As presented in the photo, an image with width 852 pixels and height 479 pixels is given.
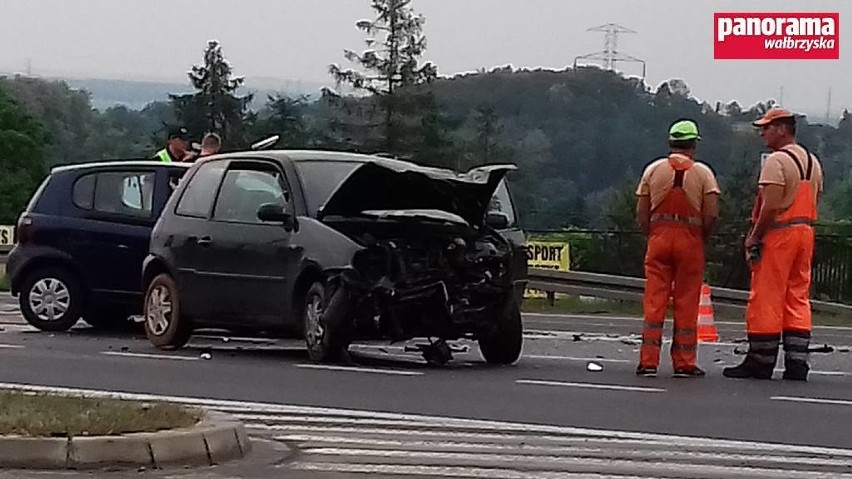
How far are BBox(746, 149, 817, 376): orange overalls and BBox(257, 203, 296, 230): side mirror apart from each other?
3357 millimetres

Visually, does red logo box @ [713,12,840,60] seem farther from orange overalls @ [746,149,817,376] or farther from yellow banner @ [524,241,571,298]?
orange overalls @ [746,149,817,376]

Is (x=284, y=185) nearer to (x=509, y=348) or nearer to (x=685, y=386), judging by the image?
(x=509, y=348)

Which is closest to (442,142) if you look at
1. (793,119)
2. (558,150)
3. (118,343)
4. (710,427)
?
(558,150)

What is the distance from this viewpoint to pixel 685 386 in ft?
37.5

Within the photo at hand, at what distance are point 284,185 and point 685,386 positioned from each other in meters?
3.54

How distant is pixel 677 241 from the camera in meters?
12.0

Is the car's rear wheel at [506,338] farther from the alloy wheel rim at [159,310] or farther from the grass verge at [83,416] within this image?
the grass verge at [83,416]

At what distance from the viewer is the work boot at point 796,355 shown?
1184 centimetres

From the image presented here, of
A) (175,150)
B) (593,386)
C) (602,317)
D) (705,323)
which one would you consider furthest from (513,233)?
(602,317)

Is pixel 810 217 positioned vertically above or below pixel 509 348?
above

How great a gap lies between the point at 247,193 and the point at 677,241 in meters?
3.52

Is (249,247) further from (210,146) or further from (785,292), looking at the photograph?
(210,146)

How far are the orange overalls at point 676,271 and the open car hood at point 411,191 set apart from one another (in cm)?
141

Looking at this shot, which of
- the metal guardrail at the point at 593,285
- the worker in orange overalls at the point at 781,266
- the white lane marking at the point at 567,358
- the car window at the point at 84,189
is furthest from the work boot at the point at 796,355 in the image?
the metal guardrail at the point at 593,285
